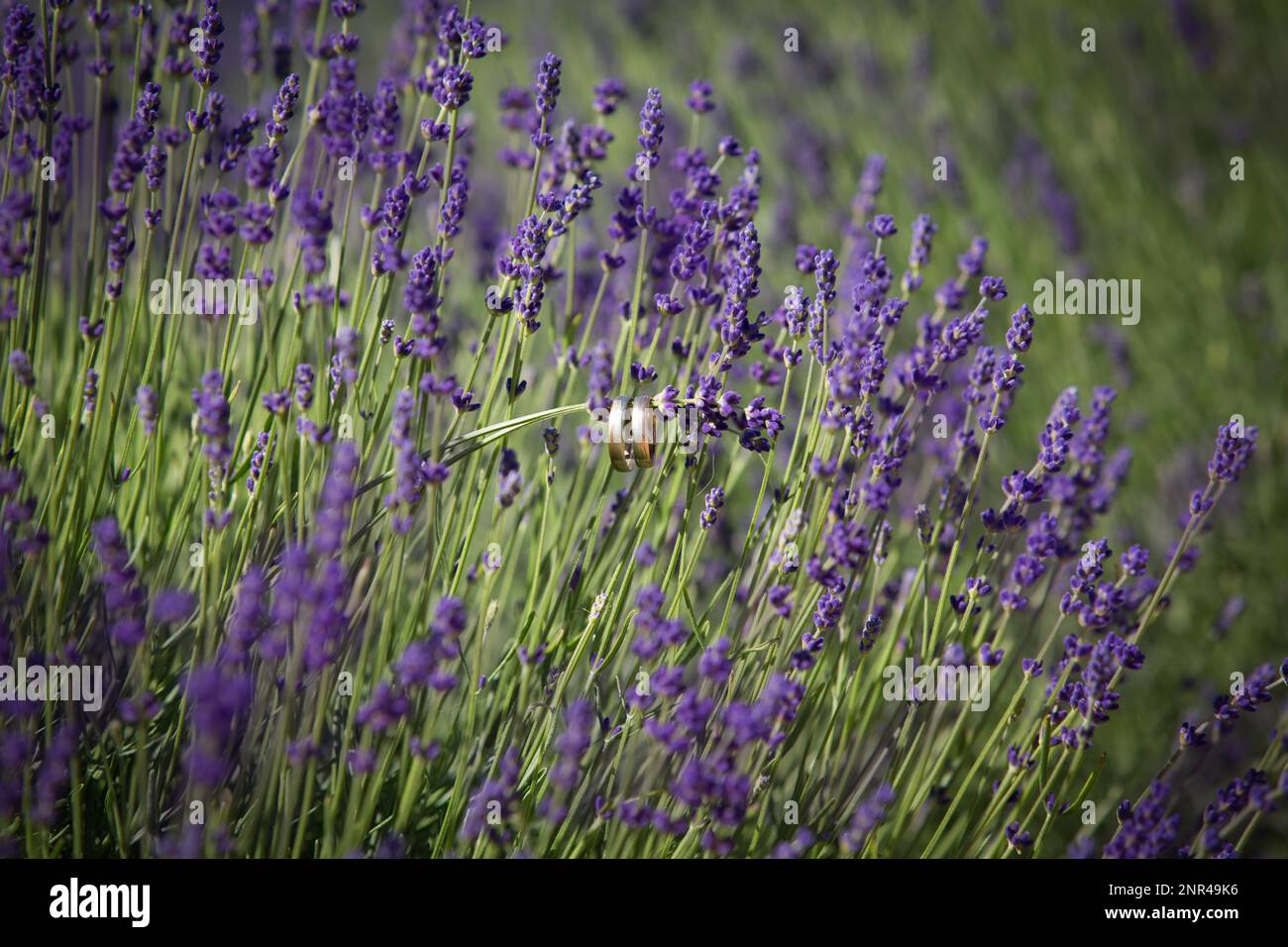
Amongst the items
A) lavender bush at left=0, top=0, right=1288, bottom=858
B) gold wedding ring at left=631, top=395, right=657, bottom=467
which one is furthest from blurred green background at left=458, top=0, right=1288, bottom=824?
gold wedding ring at left=631, top=395, right=657, bottom=467

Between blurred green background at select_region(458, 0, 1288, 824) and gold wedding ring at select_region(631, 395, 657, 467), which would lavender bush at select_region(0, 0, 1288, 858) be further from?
blurred green background at select_region(458, 0, 1288, 824)

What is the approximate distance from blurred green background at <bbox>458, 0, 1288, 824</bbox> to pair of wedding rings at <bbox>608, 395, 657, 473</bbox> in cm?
142

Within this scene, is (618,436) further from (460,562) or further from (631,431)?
(460,562)

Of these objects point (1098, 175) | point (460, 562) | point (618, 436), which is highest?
point (1098, 175)

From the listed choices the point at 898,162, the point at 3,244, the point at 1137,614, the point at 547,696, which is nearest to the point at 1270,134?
the point at 898,162

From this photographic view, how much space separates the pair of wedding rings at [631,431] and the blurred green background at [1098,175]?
1419 mm

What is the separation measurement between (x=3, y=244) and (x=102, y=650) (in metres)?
0.57

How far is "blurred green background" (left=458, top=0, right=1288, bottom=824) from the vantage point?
101 inches

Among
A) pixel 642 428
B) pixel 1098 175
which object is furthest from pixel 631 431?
pixel 1098 175

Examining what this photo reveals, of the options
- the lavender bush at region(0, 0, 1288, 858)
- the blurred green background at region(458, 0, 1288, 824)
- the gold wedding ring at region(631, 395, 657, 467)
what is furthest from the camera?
the blurred green background at region(458, 0, 1288, 824)

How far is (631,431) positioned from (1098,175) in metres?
3.10

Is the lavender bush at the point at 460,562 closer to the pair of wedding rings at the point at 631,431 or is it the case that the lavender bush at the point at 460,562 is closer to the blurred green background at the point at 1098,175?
the pair of wedding rings at the point at 631,431

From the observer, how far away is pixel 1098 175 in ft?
12.0

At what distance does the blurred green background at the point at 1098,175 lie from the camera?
257 cm
